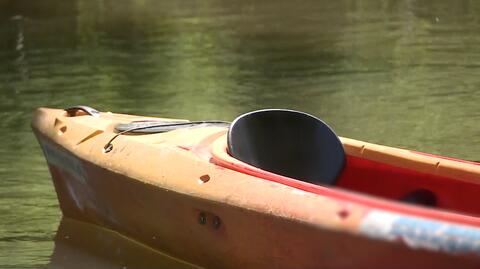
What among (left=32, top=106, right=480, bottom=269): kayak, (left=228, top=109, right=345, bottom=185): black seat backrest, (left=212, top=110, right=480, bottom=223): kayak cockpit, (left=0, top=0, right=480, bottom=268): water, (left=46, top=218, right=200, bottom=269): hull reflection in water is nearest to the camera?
(left=32, top=106, right=480, bottom=269): kayak

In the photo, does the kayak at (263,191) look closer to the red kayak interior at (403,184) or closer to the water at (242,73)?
the red kayak interior at (403,184)

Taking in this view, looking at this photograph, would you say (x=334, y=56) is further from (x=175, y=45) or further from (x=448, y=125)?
(x=448, y=125)

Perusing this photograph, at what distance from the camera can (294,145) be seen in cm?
493

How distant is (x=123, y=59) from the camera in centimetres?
1281

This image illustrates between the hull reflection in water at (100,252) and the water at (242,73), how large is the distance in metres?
0.08

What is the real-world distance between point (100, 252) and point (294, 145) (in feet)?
4.28

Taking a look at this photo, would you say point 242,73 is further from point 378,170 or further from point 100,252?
point 378,170

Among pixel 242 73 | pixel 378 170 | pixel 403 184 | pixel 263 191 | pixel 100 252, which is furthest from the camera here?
pixel 242 73

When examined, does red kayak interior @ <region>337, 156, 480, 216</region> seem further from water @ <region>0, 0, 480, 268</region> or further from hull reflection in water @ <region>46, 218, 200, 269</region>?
water @ <region>0, 0, 480, 268</region>

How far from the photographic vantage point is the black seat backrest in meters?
4.89

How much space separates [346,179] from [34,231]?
6.46 ft

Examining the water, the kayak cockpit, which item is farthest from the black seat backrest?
the water

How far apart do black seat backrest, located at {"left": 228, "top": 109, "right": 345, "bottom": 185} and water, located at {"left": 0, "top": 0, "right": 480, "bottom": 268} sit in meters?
1.39

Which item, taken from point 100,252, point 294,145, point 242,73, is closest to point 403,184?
point 294,145
